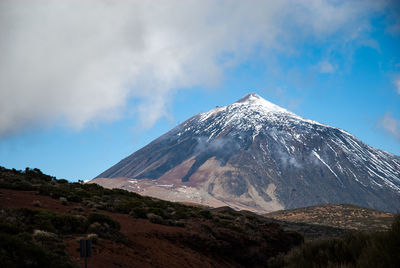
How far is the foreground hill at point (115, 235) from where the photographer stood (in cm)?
1179

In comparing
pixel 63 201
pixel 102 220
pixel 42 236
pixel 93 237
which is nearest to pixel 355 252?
pixel 93 237

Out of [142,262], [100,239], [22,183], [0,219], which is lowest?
Answer: [142,262]

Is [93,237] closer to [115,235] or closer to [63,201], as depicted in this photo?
[115,235]

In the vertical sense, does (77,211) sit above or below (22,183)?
below

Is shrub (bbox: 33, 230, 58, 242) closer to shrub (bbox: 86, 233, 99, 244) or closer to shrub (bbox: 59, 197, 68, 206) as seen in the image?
shrub (bbox: 86, 233, 99, 244)

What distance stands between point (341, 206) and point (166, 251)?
108m

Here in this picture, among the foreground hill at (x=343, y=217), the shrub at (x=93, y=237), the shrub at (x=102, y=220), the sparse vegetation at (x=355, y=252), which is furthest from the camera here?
the foreground hill at (x=343, y=217)

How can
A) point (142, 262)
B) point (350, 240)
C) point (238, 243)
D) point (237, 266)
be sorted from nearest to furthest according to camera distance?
point (350, 240)
point (142, 262)
point (237, 266)
point (238, 243)

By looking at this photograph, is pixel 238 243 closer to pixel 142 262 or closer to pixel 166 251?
pixel 166 251

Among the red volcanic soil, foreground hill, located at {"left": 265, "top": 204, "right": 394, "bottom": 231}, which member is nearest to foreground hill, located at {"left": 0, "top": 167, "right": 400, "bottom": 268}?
the red volcanic soil

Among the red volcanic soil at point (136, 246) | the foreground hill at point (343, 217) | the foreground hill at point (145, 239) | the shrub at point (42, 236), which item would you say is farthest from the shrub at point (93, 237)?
the foreground hill at point (343, 217)

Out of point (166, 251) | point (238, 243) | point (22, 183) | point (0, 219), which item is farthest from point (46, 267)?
point (22, 183)

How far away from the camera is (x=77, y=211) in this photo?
20516 mm

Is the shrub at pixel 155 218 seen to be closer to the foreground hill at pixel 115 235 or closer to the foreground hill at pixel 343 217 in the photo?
the foreground hill at pixel 115 235
